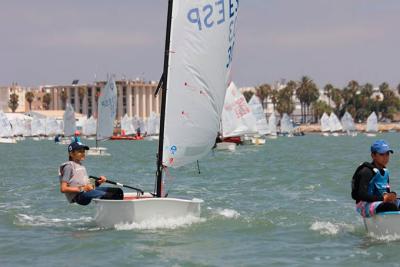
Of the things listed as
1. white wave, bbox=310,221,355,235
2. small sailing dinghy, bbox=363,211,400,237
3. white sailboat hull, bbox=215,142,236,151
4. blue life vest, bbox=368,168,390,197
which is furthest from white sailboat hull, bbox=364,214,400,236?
white sailboat hull, bbox=215,142,236,151

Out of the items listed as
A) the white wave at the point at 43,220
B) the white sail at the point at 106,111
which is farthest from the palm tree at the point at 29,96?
the white wave at the point at 43,220

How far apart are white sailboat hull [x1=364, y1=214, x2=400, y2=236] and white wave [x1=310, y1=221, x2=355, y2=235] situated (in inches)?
50.7

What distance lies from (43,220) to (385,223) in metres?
7.10

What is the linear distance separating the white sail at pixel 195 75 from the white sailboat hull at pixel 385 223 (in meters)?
3.82

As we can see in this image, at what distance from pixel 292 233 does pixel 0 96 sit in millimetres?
180693

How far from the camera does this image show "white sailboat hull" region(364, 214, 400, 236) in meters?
13.6

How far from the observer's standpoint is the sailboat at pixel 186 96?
1553cm

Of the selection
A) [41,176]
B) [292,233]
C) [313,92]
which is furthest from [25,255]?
[313,92]

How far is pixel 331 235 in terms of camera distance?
49.9ft

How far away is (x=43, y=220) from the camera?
17.9m

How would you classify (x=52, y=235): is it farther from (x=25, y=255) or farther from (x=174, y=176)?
(x=174, y=176)

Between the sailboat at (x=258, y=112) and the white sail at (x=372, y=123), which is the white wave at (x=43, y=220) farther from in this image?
the white sail at (x=372, y=123)

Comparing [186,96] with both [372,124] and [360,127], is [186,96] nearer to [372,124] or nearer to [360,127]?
[372,124]

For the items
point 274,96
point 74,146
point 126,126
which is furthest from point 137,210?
point 274,96
